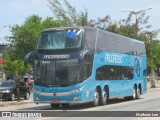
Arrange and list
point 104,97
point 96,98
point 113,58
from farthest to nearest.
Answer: point 113,58 < point 104,97 < point 96,98

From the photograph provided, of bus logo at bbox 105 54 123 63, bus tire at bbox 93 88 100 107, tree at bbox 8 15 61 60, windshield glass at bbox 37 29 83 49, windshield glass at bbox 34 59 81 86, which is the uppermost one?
tree at bbox 8 15 61 60

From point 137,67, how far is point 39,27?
29.0m

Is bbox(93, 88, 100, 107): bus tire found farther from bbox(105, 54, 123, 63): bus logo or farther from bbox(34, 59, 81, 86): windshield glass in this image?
bbox(34, 59, 81, 86): windshield glass

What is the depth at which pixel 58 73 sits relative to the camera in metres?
23.5

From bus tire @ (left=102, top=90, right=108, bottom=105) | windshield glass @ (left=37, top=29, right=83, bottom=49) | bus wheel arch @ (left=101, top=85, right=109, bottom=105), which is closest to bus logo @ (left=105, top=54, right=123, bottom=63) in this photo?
bus wheel arch @ (left=101, top=85, right=109, bottom=105)

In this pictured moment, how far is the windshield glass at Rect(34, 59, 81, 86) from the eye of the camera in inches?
922

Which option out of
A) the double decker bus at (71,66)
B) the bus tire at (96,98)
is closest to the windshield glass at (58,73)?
the double decker bus at (71,66)

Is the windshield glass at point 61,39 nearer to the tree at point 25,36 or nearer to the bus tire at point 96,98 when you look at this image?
the bus tire at point 96,98

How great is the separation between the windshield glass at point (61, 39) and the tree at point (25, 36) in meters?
34.5

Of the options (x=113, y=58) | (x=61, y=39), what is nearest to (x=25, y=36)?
(x=113, y=58)

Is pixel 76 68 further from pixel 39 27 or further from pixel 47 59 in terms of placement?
pixel 39 27

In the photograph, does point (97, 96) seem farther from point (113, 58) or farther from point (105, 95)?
point (113, 58)

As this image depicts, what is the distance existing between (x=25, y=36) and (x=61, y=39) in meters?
36.2

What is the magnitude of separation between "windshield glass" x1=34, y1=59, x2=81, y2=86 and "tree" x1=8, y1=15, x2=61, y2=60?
35.3 metres
